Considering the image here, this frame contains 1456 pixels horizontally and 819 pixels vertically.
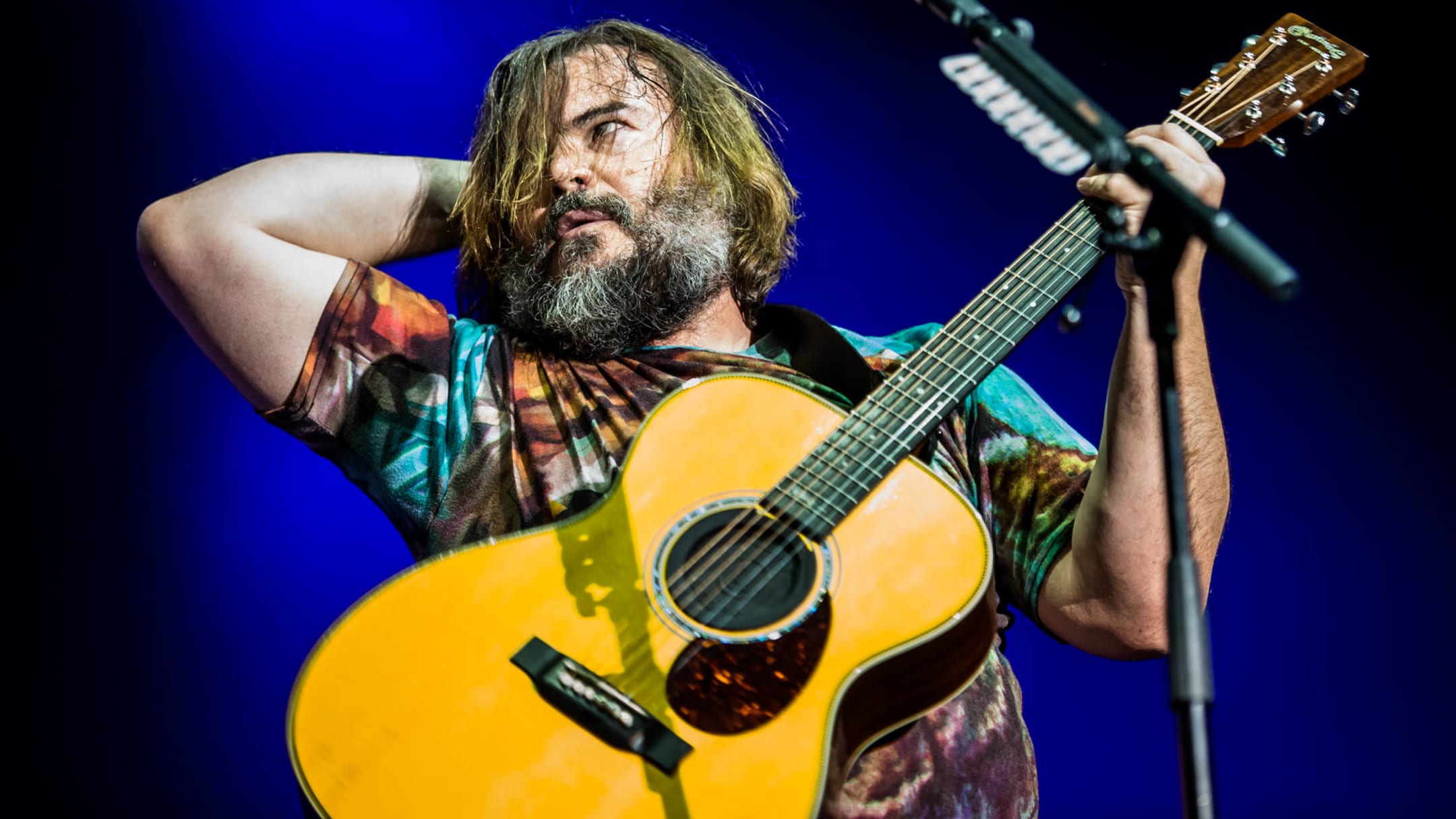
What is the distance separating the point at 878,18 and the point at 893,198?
491mm

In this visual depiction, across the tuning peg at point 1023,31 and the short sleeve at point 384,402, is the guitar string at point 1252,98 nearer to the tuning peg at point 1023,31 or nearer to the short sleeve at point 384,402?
the tuning peg at point 1023,31

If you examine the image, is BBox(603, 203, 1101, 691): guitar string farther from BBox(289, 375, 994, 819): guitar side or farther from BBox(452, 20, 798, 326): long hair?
BBox(452, 20, 798, 326): long hair

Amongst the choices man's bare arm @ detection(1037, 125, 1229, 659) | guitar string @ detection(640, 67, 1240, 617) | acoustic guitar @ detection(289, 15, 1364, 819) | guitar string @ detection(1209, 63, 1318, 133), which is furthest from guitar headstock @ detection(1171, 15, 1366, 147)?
guitar string @ detection(640, 67, 1240, 617)

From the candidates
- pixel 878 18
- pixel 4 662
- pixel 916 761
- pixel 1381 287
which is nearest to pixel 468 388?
pixel 916 761

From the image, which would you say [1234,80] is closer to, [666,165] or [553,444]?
[666,165]

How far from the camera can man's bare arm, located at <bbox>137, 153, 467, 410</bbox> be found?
1.69m

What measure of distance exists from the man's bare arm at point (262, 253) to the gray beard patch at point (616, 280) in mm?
305

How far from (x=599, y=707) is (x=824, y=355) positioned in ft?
2.90

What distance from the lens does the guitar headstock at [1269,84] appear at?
65.6 inches

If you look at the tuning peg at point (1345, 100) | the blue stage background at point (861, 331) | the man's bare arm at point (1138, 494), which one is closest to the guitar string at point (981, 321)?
the man's bare arm at point (1138, 494)

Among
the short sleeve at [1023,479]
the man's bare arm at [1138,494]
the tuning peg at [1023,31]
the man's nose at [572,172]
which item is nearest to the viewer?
the tuning peg at [1023,31]

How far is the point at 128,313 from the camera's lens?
2.49 m

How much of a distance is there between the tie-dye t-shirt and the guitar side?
0.84 feet

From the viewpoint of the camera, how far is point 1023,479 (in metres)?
1.83
